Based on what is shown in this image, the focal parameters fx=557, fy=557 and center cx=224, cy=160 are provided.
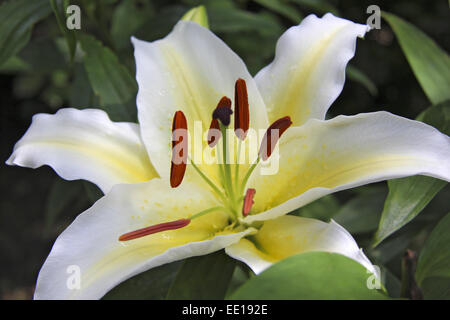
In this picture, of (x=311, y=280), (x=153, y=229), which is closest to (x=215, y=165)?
(x=153, y=229)

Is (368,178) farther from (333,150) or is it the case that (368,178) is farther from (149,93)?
(149,93)

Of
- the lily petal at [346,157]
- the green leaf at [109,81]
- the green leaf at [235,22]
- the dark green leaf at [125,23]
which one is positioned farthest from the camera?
the dark green leaf at [125,23]

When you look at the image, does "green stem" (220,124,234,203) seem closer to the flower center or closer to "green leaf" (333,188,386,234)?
the flower center

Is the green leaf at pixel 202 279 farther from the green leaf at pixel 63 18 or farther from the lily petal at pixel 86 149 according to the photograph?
the green leaf at pixel 63 18

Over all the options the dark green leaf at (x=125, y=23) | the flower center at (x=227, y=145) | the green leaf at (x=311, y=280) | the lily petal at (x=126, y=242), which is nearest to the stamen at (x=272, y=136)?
the flower center at (x=227, y=145)

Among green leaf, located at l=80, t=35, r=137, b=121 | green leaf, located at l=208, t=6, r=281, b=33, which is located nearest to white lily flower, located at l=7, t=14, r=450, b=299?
green leaf, located at l=80, t=35, r=137, b=121

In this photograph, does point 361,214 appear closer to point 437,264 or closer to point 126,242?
point 437,264
